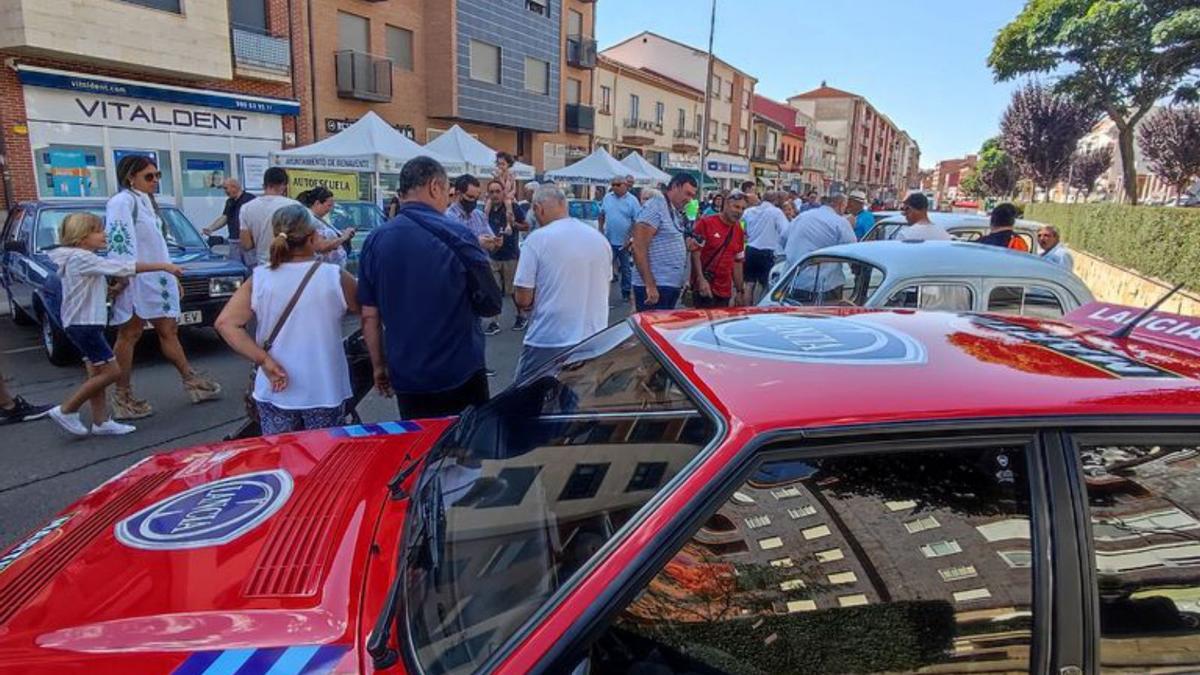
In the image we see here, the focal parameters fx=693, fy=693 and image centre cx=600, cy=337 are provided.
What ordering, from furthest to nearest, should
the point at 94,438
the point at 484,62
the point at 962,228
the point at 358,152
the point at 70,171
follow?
the point at 484,62 < the point at 70,171 < the point at 358,152 < the point at 962,228 < the point at 94,438

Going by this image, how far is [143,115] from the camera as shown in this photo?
16.1m

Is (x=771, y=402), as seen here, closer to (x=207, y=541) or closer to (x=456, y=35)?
(x=207, y=541)

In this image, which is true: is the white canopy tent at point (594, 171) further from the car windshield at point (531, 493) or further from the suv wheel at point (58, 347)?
the car windshield at point (531, 493)

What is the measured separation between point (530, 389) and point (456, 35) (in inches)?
1004

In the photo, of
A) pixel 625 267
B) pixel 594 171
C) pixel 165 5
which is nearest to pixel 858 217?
pixel 625 267

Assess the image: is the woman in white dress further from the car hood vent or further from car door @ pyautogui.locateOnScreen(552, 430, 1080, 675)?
car door @ pyautogui.locateOnScreen(552, 430, 1080, 675)

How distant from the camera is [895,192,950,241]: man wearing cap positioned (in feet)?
20.9

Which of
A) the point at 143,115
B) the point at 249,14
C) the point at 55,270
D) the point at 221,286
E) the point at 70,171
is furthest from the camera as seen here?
the point at 249,14

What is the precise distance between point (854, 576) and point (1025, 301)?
12.3 feet

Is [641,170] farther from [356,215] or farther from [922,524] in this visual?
[922,524]

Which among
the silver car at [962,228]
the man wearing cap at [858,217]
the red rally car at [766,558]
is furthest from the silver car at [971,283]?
the man wearing cap at [858,217]

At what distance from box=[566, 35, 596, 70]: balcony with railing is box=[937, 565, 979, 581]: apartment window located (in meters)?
33.3

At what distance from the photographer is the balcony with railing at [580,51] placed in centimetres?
3192

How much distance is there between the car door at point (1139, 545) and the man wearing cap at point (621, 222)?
30.0 feet
